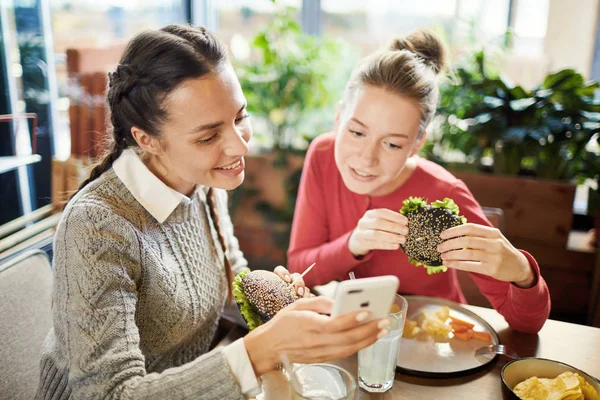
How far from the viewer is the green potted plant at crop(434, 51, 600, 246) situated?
104 inches

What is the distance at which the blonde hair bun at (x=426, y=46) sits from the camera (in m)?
1.67

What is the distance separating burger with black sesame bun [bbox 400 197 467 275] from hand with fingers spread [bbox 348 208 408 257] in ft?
0.06

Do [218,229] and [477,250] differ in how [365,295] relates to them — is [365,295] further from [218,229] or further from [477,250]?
[218,229]

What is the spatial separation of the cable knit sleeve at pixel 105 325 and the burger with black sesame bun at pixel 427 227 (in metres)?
0.57

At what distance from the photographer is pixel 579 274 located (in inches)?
110

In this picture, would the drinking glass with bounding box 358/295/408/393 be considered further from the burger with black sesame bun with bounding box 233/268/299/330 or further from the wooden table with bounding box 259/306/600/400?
the burger with black sesame bun with bounding box 233/268/299/330

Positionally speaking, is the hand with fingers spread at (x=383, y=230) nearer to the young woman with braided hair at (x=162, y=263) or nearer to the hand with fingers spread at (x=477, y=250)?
the hand with fingers spread at (x=477, y=250)

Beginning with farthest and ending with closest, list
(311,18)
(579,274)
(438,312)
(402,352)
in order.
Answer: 1. (311,18)
2. (579,274)
3. (438,312)
4. (402,352)

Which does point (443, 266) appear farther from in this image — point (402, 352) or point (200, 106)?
point (200, 106)

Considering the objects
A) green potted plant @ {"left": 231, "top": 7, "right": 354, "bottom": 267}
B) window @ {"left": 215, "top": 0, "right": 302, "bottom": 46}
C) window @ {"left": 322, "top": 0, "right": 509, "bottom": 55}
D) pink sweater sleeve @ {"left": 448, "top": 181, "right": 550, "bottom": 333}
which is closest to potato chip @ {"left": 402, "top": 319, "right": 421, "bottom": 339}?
pink sweater sleeve @ {"left": 448, "top": 181, "right": 550, "bottom": 333}

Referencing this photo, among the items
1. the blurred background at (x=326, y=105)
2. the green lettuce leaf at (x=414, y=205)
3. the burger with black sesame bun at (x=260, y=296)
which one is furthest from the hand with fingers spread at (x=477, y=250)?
the blurred background at (x=326, y=105)

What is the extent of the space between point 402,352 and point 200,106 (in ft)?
2.52

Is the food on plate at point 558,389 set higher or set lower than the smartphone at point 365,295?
lower

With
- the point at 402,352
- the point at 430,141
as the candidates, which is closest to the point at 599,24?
the point at 430,141
